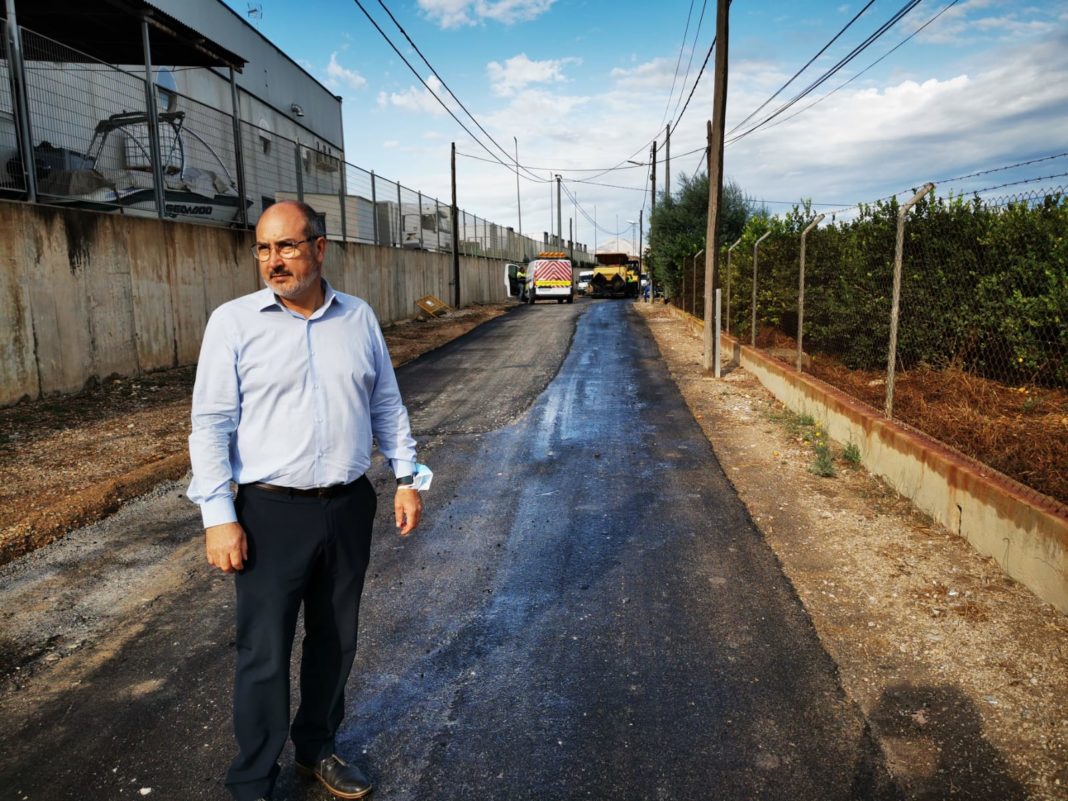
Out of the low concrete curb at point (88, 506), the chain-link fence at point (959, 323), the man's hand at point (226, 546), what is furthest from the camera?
the chain-link fence at point (959, 323)

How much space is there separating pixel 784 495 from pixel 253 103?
22.0 m

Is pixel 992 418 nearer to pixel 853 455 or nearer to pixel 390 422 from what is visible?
pixel 853 455

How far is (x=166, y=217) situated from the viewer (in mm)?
11281

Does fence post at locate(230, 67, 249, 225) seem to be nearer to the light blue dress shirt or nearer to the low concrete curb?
the low concrete curb

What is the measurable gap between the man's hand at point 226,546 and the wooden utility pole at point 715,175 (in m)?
11.3

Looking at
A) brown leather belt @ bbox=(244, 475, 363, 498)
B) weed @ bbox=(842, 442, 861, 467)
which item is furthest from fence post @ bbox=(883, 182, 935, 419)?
brown leather belt @ bbox=(244, 475, 363, 498)

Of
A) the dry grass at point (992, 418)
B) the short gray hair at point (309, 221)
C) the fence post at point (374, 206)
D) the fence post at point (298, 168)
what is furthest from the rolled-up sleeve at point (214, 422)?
the fence post at point (374, 206)

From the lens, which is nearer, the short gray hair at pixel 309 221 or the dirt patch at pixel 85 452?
the short gray hair at pixel 309 221

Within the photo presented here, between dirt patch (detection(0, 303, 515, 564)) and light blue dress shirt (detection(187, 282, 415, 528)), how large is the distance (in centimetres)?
344

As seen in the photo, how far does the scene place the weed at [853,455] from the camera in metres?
6.75

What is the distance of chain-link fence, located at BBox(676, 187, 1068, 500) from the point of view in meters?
6.26

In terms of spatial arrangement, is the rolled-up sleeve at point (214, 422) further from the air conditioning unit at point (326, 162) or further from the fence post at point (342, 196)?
the fence post at point (342, 196)

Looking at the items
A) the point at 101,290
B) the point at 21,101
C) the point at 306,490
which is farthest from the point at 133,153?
the point at 306,490

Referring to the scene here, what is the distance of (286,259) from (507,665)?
2059 mm
